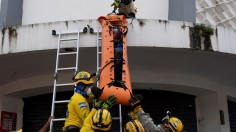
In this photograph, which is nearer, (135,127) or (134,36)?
(135,127)

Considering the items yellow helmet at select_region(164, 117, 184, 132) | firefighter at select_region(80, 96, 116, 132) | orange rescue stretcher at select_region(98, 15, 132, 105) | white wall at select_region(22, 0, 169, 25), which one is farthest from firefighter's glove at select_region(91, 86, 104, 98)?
white wall at select_region(22, 0, 169, 25)

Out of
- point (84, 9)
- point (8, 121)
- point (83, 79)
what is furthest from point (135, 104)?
point (8, 121)

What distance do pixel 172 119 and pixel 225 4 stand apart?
418 centimetres

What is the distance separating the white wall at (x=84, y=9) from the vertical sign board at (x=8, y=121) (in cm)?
199

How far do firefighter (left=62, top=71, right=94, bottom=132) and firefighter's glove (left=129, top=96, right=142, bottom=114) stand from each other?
0.55 metres

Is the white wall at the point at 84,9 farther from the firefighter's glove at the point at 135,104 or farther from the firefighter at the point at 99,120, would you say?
the firefighter at the point at 99,120

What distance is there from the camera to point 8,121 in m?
7.94

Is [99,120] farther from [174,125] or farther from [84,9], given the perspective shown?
[84,9]

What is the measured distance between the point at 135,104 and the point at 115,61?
78 cm

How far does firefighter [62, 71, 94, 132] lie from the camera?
15.7 feet

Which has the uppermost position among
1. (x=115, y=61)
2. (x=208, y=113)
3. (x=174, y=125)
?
(x=115, y=61)

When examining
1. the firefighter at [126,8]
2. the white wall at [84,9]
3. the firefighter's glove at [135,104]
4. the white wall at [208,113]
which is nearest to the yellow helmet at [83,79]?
the firefighter's glove at [135,104]

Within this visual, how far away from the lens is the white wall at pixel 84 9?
7.50 meters

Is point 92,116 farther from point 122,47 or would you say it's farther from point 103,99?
point 122,47
